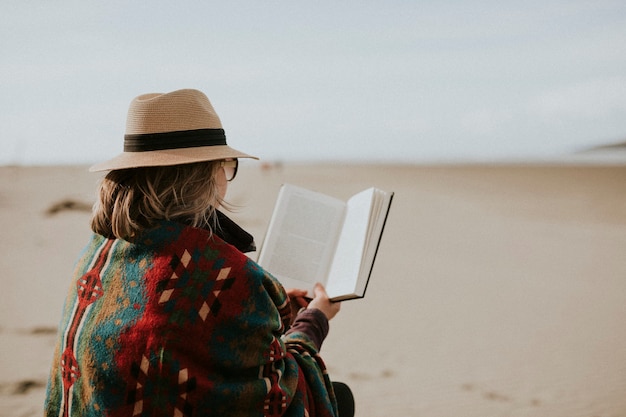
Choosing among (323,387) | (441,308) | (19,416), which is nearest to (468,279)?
(441,308)

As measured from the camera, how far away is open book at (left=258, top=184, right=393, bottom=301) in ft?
7.07

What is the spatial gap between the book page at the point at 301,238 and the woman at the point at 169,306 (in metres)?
0.65

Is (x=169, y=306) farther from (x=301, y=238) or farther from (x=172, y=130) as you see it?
(x=301, y=238)

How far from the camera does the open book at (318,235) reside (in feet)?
7.07

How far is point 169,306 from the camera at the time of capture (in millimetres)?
1462

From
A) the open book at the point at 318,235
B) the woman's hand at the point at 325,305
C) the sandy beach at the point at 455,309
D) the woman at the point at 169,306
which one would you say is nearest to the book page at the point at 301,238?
the open book at the point at 318,235

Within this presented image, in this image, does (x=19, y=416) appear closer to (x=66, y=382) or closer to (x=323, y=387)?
(x=66, y=382)

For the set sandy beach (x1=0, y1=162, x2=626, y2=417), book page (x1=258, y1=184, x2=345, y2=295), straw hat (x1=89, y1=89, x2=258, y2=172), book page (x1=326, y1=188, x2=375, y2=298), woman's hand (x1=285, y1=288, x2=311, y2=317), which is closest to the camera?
straw hat (x1=89, y1=89, x2=258, y2=172)

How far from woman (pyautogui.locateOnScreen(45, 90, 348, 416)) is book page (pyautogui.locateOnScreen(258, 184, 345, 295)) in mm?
652

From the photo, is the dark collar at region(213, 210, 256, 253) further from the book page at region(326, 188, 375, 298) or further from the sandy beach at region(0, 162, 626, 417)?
the book page at region(326, 188, 375, 298)

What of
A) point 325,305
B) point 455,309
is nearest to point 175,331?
point 325,305

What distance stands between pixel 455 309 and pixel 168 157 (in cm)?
597

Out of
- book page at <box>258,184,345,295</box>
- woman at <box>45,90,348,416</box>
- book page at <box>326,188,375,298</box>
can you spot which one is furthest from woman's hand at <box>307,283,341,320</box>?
woman at <box>45,90,348,416</box>

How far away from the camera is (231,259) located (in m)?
1.51
